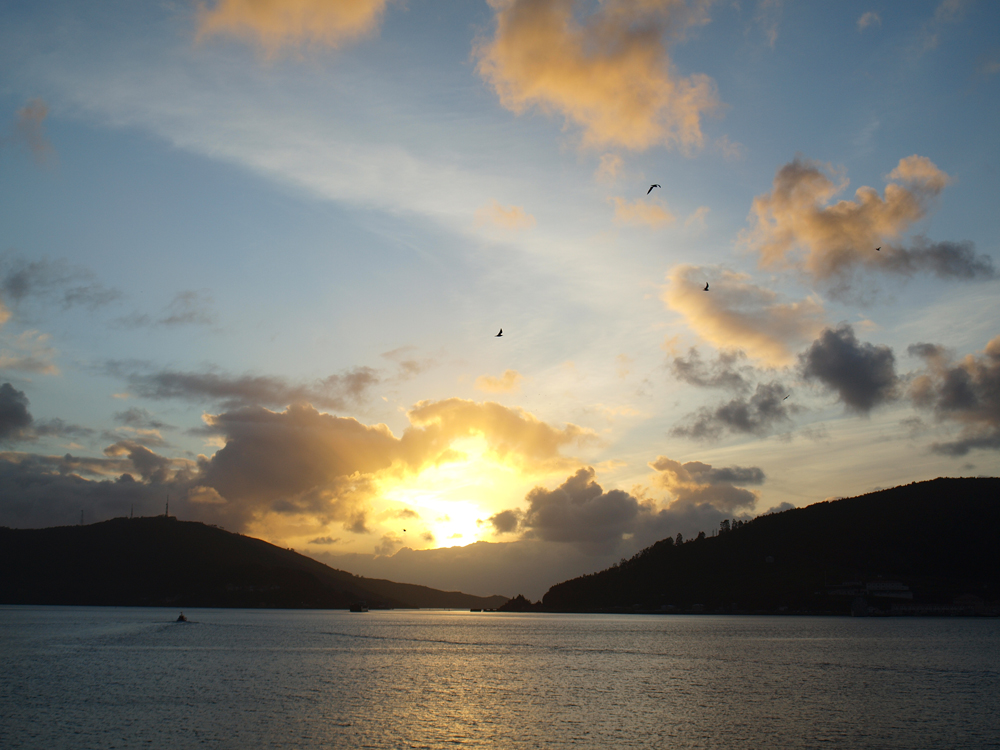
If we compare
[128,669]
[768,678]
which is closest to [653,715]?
[768,678]

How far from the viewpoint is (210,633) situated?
187 m

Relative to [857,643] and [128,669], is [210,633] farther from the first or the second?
[857,643]

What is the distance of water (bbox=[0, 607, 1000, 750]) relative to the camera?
5334 centimetres

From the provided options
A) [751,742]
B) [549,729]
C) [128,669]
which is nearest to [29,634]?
[128,669]

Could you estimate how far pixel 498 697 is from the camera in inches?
2977

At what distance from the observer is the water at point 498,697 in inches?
2100

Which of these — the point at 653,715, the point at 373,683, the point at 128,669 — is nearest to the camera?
the point at 653,715

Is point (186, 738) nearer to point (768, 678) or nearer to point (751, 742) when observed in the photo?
point (751, 742)

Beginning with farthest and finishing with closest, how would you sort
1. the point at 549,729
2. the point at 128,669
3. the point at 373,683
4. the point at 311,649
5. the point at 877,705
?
the point at 311,649 → the point at 128,669 → the point at 373,683 → the point at 877,705 → the point at 549,729

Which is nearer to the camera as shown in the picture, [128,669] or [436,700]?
[436,700]

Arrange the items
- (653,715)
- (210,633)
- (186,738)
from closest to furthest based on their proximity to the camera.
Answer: (186,738) → (653,715) → (210,633)

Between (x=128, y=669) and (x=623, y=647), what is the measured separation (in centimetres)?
9711

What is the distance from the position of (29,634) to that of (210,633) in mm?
42567

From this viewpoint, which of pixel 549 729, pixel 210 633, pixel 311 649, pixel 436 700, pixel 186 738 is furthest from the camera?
pixel 210 633
